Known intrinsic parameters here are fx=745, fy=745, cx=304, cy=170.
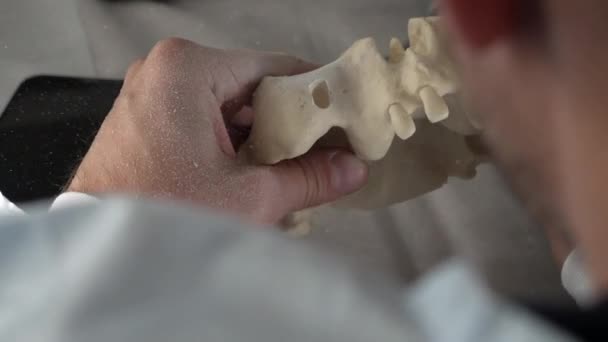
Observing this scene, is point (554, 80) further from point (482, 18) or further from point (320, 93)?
point (320, 93)

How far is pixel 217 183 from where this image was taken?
1.29 ft

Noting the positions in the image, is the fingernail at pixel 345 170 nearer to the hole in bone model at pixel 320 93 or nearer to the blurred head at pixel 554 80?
the hole in bone model at pixel 320 93

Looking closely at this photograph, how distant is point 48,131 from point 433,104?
30 cm

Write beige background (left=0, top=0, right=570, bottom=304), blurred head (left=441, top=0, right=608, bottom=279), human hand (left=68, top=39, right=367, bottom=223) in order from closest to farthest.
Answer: blurred head (left=441, top=0, right=608, bottom=279), human hand (left=68, top=39, right=367, bottom=223), beige background (left=0, top=0, right=570, bottom=304)

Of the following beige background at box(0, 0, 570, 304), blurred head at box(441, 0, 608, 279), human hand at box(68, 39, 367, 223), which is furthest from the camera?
beige background at box(0, 0, 570, 304)

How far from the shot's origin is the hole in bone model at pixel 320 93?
409 mm

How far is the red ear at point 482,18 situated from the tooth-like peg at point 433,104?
0.21m

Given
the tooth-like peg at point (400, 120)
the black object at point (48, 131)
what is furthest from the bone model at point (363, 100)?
the black object at point (48, 131)

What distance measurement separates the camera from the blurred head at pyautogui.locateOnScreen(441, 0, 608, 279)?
0.17 m

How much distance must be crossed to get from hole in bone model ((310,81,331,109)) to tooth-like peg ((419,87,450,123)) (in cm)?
5

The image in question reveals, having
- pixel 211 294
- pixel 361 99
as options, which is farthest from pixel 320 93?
pixel 211 294

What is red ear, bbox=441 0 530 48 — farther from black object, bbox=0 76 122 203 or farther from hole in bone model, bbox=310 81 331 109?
black object, bbox=0 76 122 203

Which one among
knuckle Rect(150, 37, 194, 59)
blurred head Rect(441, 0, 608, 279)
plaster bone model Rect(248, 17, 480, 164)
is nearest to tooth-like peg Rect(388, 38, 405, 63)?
plaster bone model Rect(248, 17, 480, 164)

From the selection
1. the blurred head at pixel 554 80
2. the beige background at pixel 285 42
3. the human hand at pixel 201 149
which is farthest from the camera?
the beige background at pixel 285 42
